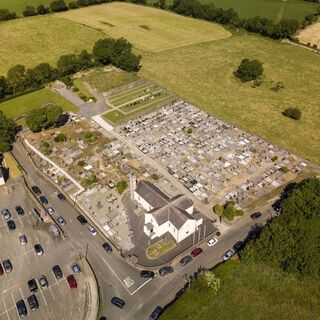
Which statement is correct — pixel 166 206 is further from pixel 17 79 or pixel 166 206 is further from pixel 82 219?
pixel 17 79

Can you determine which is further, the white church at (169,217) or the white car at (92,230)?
the white car at (92,230)

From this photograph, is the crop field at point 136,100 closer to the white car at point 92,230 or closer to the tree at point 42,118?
the tree at point 42,118

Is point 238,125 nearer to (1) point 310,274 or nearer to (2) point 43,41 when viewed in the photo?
(1) point 310,274

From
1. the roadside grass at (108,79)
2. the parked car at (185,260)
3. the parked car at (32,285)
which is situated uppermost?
the roadside grass at (108,79)

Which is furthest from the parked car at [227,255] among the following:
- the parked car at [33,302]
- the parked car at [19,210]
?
the parked car at [19,210]

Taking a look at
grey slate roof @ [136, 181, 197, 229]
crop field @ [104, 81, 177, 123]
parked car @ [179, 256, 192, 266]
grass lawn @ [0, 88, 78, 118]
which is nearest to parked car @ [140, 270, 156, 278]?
parked car @ [179, 256, 192, 266]

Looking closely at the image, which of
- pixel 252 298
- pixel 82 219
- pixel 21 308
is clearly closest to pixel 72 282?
pixel 21 308

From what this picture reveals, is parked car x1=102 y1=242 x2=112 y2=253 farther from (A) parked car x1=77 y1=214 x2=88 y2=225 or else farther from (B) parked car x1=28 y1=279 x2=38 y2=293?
(B) parked car x1=28 y1=279 x2=38 y2=293
